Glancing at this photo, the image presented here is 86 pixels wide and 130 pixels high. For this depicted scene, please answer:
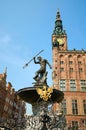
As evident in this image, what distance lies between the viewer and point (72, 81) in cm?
3912

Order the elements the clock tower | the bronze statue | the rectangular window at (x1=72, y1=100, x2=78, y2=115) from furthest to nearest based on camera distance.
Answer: the clock tower, the rectangular window at (x1=72, y1=100, x2=78, y2=115), the bronze statue

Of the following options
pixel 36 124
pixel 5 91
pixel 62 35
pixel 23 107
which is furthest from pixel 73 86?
pixel 36 124

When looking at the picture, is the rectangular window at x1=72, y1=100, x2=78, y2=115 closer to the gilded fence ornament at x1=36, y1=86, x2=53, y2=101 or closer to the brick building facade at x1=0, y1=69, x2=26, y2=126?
the brick building facade at x1=0, y1=69, x2=26, y2=126

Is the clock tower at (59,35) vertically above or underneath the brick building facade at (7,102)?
above

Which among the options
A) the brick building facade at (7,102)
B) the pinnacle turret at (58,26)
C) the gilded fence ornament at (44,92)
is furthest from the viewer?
the pinnacle turret at (58,26)

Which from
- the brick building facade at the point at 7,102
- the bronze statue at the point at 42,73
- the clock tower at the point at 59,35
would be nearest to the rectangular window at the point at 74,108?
the brick building facade at the point at 7,102

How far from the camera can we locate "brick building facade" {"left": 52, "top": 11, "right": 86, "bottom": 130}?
3612 cm

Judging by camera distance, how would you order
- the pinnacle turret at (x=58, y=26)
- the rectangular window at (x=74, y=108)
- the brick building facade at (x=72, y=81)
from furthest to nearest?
the pinnacle turret at (x=58, y=26)
the rectangular window at (x=74, y=108)
the brick building facade at (x=72, y=81)

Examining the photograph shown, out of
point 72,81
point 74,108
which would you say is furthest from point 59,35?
point 74,108

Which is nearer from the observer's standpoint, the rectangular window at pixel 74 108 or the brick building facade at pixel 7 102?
the rectangular window at pixel 74 108

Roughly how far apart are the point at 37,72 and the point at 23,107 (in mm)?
48740

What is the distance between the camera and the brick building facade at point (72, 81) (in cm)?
3612

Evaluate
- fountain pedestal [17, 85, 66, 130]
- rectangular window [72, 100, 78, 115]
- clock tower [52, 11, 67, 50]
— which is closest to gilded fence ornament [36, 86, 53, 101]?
fountain pedestal [17, 85, 66, 130]

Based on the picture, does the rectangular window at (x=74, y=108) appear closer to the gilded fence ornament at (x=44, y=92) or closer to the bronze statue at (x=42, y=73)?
the bronze statue at (x=42, y=73)
